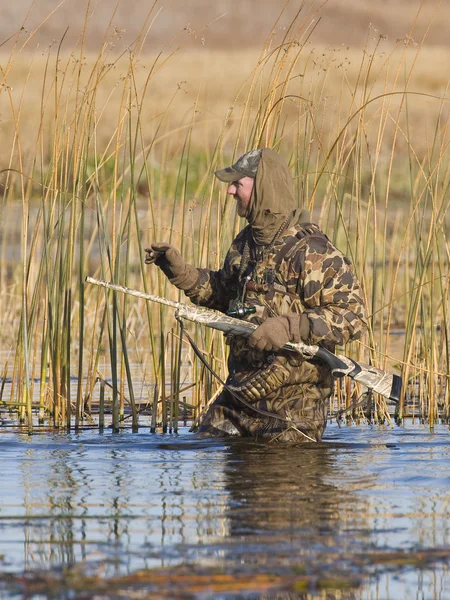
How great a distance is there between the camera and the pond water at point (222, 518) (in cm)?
378

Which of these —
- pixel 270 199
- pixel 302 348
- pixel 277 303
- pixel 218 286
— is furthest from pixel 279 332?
pixel 218 286

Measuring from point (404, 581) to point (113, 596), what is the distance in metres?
0.89

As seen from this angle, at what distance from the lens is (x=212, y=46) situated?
37.0 meters

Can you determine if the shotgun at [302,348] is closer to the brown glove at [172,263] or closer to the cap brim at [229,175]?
the brown glove at [172,263]

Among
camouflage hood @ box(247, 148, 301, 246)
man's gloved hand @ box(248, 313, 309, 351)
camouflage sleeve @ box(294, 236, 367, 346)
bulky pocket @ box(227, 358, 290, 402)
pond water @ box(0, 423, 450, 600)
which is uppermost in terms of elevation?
camouflage hood @ box(247, 148, 301, 246)

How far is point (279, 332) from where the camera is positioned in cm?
595

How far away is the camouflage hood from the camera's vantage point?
20.3 feet

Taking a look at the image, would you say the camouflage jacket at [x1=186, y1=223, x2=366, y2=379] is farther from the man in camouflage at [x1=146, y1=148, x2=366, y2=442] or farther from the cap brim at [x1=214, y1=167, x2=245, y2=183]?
the cap brim at [x1=214, y1=167, x2=245, y2=183]

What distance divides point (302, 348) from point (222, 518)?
5.04 feet

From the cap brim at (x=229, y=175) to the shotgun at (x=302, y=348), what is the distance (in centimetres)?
66

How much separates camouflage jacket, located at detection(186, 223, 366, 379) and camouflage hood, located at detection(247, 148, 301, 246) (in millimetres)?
68

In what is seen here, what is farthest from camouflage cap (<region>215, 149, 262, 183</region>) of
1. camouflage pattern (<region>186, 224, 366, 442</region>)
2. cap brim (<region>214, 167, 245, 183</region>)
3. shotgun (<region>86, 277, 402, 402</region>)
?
shotgun (<region>86, 277, 402, 402</region>)

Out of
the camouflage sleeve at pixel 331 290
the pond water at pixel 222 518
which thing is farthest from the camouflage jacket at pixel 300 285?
the pond water at pixel 222 518

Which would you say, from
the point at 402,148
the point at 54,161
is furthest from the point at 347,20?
the point at 54,161
